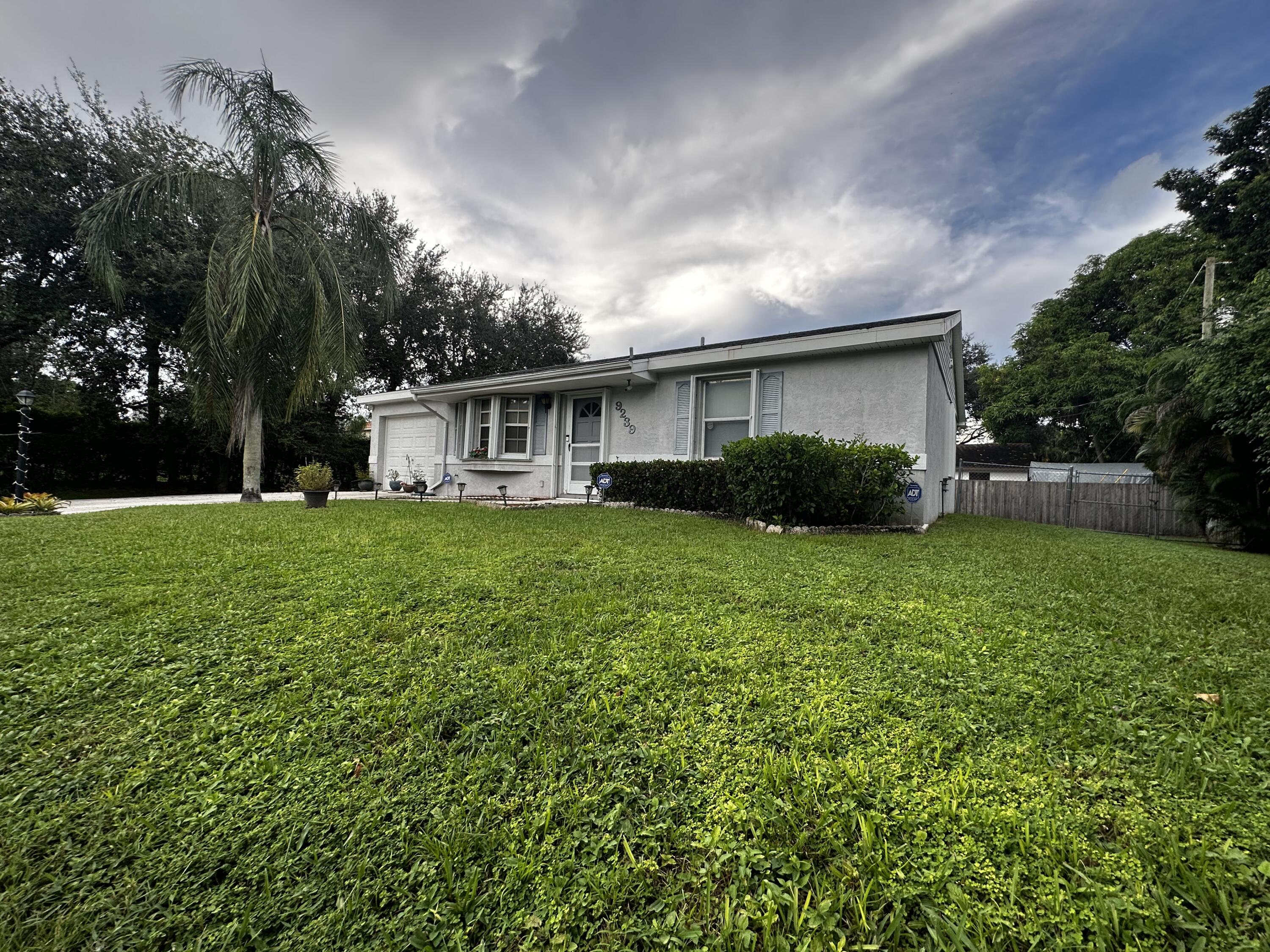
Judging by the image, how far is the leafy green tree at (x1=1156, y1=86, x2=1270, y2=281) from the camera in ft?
46.0

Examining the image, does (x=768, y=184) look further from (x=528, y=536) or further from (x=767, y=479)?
(x=528, y=536)

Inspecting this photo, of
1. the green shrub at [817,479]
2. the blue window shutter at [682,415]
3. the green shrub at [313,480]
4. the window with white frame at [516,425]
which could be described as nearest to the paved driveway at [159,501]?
the green shrub at [313,480]

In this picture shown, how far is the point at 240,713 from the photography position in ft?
6.09

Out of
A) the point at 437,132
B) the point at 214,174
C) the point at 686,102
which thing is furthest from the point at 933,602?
the point at 214,174

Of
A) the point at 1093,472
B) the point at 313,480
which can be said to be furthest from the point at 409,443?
the point at 1093,472

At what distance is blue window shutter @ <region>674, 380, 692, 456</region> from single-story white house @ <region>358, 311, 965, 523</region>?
25mm

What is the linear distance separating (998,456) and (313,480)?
29.7 m

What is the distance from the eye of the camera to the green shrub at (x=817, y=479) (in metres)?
6.57

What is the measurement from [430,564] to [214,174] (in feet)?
32.4

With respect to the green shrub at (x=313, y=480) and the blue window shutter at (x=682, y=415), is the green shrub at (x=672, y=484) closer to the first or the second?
the blue window shutter at (x=682, y=415)

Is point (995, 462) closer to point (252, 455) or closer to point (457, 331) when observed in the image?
point (457, 331)

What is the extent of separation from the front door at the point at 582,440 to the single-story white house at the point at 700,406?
0.03 meters

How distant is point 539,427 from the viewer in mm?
11555

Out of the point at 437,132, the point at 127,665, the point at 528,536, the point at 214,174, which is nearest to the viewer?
the point at 127,665
